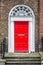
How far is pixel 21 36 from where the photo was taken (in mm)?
→ 18094

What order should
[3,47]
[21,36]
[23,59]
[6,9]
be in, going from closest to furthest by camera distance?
[23,59], [3,47], [6,9], [21,36]

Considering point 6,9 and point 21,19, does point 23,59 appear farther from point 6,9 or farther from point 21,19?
point 6,9

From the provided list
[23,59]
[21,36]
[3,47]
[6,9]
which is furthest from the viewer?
[21,36]

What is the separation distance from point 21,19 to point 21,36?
1152 mm

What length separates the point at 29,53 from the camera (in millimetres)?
17484

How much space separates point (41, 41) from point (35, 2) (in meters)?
2.63

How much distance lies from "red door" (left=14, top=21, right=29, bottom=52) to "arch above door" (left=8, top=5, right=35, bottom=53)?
8.9 inches

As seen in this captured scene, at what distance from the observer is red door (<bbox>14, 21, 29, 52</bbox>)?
709 inches

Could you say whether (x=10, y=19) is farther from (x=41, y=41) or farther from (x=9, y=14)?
(x=41, y=41)

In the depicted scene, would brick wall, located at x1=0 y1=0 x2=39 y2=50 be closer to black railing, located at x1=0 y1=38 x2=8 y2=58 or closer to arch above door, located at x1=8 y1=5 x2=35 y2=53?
arch above door, located at x1=8 y1=5 x2=35 y2=53

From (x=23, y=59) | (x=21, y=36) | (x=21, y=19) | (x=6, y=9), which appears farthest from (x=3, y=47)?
(x=6, y=9)

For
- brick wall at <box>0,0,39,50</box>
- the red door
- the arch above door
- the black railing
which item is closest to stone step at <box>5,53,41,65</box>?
the black railing

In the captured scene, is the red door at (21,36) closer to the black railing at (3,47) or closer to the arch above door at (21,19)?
the arch above door at (21,19)

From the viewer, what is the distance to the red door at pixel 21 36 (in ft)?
59.1
